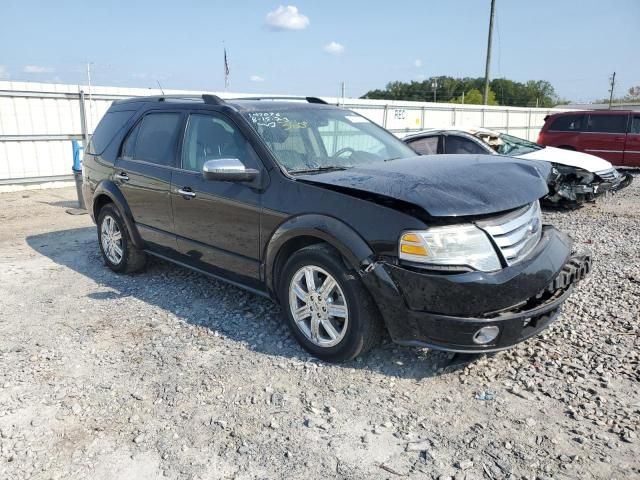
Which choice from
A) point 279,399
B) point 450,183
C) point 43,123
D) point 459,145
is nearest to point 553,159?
point 459,145

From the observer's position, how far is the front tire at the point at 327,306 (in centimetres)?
328

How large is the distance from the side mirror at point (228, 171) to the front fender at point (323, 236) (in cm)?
47

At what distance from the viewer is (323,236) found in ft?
11.0

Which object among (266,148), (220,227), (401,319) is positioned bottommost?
(401,319)

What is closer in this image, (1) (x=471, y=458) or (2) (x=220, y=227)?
(1) (x=471, y=458)

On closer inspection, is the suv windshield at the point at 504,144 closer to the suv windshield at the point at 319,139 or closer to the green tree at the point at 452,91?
the suv windshield at the point at 319,139

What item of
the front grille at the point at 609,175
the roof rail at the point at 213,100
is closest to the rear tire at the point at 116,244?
the roof rail at the point at 213,100

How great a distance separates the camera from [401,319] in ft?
10.2

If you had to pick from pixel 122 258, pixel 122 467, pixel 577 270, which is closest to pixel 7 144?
pixel 122 258

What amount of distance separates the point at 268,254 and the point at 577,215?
6.44 metres

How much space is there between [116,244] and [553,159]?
6.92 m

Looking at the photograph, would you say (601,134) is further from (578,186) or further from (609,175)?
(578,186)

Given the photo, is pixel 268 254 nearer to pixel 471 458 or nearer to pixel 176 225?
pixel 176 225

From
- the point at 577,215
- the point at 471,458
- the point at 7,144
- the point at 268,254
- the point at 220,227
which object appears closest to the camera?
the point at 471,458
